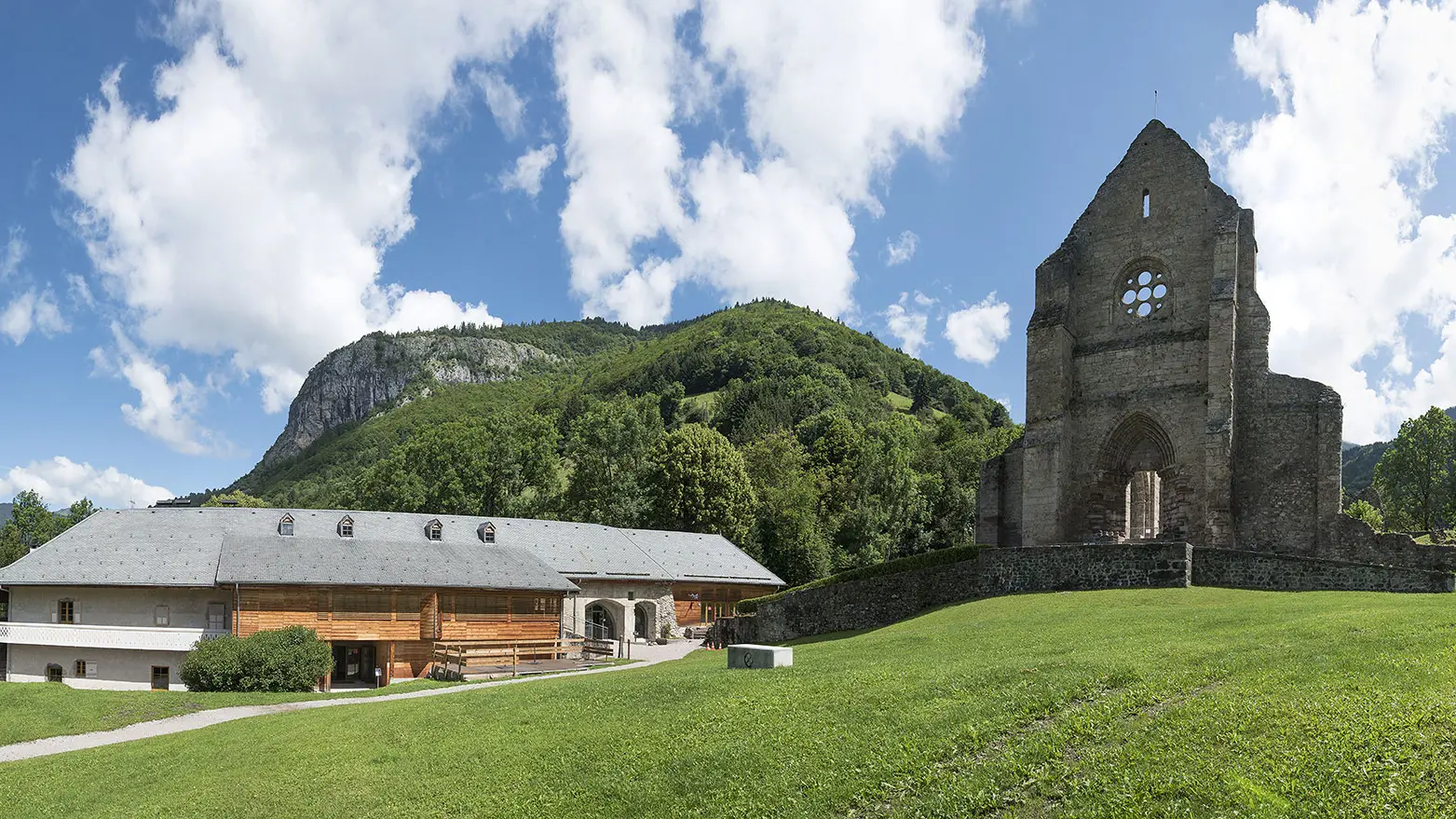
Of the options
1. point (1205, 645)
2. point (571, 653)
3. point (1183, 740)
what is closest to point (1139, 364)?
point (1205, 645)

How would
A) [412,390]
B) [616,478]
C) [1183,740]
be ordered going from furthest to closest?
[412,390] < [616,478] < [1183,740]

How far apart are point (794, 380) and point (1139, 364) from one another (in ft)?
257

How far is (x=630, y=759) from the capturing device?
13281mm

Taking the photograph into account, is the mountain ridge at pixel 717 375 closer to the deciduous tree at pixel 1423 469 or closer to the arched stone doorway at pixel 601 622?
the deciduous tree at pixel 1423 469

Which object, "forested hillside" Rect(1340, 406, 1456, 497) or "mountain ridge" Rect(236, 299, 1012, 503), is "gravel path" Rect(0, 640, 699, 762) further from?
"forested hillside" Rect(1340, 406, 1456, 497)

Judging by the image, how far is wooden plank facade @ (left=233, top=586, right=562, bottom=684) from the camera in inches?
1342

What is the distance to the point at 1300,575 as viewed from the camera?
76.0ft

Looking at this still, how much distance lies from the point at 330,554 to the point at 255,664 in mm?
8397

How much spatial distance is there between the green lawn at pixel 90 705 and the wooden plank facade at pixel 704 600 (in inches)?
697

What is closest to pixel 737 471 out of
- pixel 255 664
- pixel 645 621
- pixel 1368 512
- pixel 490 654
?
pixel 645 621

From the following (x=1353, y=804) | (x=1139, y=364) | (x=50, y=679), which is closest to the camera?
(x=1353, y=804)

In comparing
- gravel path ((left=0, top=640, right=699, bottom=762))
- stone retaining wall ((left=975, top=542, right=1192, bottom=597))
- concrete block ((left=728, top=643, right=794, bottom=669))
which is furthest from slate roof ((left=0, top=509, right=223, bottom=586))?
stone retaining wall ((left=975, top=542, right=1192, bottom=597))

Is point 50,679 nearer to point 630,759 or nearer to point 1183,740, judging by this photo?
point 630,759

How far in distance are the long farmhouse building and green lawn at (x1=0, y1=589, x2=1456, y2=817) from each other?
49.5 feet
